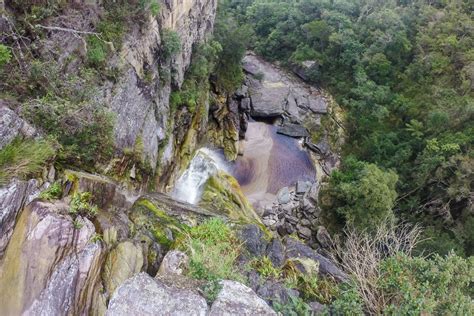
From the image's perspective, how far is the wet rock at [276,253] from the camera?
8.14 meters

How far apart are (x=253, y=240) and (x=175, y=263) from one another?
3.13 metres

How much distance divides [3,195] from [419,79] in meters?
24.1

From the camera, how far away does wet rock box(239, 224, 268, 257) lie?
8.11 meters

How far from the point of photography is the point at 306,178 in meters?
19.9

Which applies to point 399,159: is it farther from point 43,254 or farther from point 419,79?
point 43,254

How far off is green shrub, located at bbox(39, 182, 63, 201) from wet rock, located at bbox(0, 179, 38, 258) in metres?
0.22

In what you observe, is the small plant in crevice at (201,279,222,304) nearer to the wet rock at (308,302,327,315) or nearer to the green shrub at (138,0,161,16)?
the wet rock at (308,302,327,315)

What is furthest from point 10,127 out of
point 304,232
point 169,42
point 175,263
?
point 304,232

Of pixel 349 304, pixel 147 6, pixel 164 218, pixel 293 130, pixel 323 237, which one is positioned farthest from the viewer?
pixel 293 130

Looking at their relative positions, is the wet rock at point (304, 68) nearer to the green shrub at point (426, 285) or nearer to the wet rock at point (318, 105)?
the wet rock at point (318, 105)

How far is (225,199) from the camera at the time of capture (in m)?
14.5

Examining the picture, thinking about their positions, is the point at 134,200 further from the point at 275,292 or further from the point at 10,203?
the point at 275,292

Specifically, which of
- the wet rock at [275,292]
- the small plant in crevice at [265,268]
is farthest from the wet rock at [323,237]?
the wet rock at [275,292]

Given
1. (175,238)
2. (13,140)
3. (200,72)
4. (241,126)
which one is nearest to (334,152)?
(241,126)
